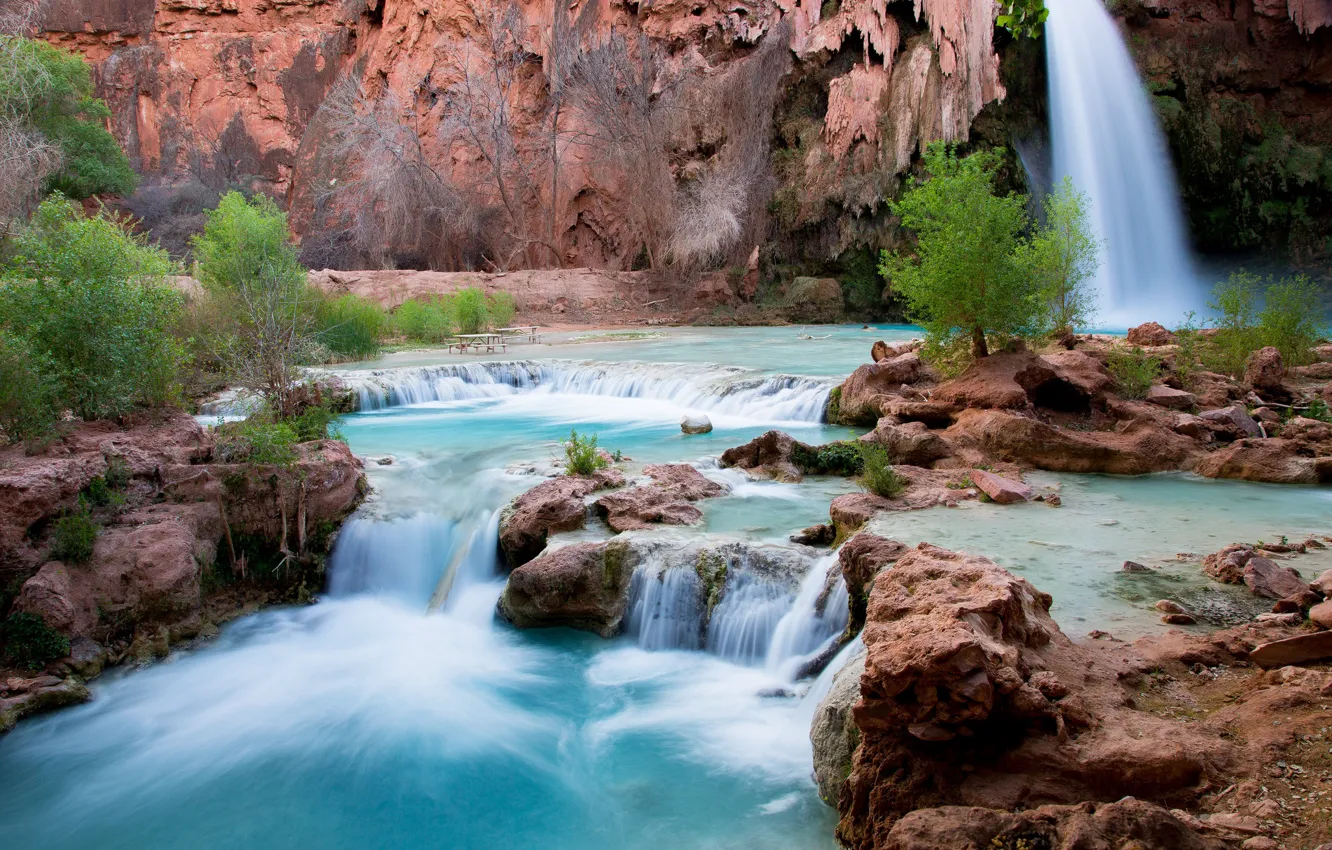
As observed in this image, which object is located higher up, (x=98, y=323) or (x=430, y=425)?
(x=98, y=323)

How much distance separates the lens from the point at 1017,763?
3.39 metres

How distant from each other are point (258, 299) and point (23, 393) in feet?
12.8

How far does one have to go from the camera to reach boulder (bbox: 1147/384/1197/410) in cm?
930

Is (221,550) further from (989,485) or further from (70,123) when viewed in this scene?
(70,123)

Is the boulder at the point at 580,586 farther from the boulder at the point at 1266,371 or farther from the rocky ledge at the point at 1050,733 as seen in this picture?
the boulder at the point at 1266,371

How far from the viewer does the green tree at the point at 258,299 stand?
→ 956 centimetres

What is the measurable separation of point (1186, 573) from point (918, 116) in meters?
22.6

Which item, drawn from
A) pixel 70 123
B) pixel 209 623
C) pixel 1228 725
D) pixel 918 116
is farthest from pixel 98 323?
pixel 70 123

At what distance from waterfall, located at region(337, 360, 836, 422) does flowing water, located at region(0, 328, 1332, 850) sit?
431 centimetres

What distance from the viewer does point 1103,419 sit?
30.3 feet

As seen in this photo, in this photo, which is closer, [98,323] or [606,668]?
[606,668]

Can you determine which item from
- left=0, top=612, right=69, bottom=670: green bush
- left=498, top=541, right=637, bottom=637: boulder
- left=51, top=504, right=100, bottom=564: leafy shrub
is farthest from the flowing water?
Result: left=51, top=504, right=100, bottom=564: leafy shrub

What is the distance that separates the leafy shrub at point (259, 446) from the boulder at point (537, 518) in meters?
1.91

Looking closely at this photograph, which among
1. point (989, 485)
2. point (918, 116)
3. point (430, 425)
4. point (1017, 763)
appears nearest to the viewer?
point (1017, 763)
